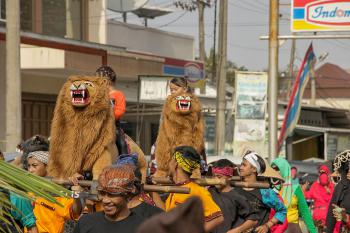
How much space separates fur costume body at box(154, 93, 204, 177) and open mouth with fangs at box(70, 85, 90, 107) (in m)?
1.46

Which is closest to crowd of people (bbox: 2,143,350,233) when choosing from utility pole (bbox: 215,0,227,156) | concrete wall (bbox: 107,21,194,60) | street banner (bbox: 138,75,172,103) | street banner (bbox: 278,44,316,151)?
street banner (bbox: 278,44,316,151)

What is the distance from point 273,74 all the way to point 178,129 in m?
11.3

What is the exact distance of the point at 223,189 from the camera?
331 inches

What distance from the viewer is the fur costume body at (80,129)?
762 centimetres

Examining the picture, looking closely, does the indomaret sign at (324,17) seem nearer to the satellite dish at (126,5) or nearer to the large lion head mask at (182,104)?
the satellite dish at (126,5)

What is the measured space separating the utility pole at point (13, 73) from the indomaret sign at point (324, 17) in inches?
306

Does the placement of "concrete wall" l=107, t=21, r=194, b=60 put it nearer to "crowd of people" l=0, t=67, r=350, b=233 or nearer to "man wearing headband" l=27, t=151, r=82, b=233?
"crowd of people" l=0, t=67, r=350, b=233

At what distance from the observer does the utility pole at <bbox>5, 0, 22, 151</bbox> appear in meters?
15.0

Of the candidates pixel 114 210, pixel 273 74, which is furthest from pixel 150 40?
pixel 114 210

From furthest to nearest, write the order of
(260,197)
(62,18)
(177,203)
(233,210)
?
(62,18) → (260,197) → (233,210) → (177,203)

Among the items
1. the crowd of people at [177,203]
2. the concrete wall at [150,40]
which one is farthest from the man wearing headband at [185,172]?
the concrete wall at [150,40]

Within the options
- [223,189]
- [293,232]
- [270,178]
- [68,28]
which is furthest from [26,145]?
[68,28]

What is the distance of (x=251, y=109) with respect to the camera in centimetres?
2705

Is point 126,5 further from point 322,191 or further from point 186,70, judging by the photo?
point 322,191
